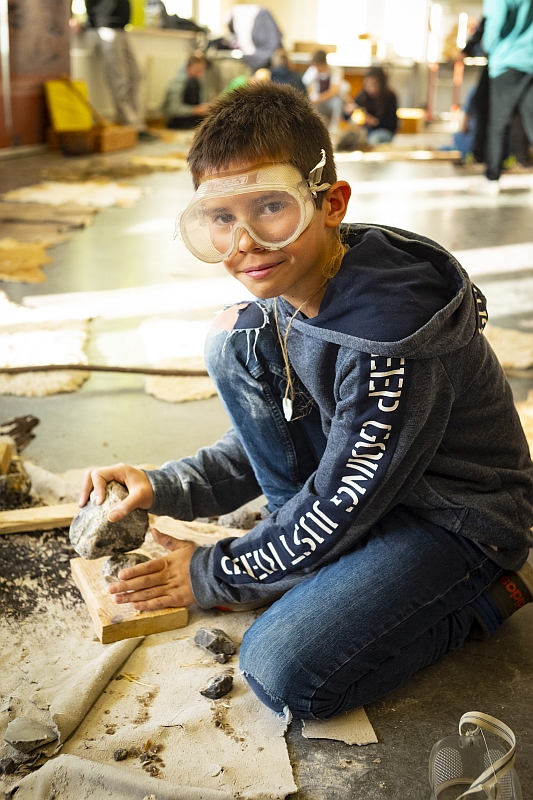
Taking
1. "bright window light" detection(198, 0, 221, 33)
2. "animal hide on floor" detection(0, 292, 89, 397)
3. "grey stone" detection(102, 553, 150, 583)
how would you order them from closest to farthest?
"grey stone" detection(102, 553, 150, 583) < "animal hide on floor" detection(0, 292, 89, 397) < "bright window light" detection(198, 0, 221, 33)

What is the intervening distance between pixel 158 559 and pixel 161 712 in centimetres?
37

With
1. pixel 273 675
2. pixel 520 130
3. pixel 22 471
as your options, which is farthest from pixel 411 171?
pixel 273 675

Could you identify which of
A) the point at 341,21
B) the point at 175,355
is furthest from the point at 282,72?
the point at 175,355

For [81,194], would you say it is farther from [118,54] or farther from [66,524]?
[118,54]

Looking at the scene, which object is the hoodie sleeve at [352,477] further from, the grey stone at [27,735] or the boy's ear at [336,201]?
the grey stone at [27,735]

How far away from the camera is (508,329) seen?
140 inches

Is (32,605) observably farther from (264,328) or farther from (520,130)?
(520,130)

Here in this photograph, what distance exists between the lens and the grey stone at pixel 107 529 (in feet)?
5.70

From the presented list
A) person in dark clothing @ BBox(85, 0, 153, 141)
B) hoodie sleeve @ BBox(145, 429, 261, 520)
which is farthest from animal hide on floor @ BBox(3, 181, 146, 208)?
hoodie sleeve @ BBox(145, 429, 261, 520)

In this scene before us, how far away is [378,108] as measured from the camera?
10953mm

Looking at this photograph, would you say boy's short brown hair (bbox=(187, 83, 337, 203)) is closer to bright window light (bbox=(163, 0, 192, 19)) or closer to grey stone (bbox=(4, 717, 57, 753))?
grey stone (bbox=(4, 717, 57, 753))

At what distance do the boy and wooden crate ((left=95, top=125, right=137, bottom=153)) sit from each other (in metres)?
7.47

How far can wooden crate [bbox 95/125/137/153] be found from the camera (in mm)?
8562

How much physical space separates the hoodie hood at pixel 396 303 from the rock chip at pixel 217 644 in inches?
26.2
